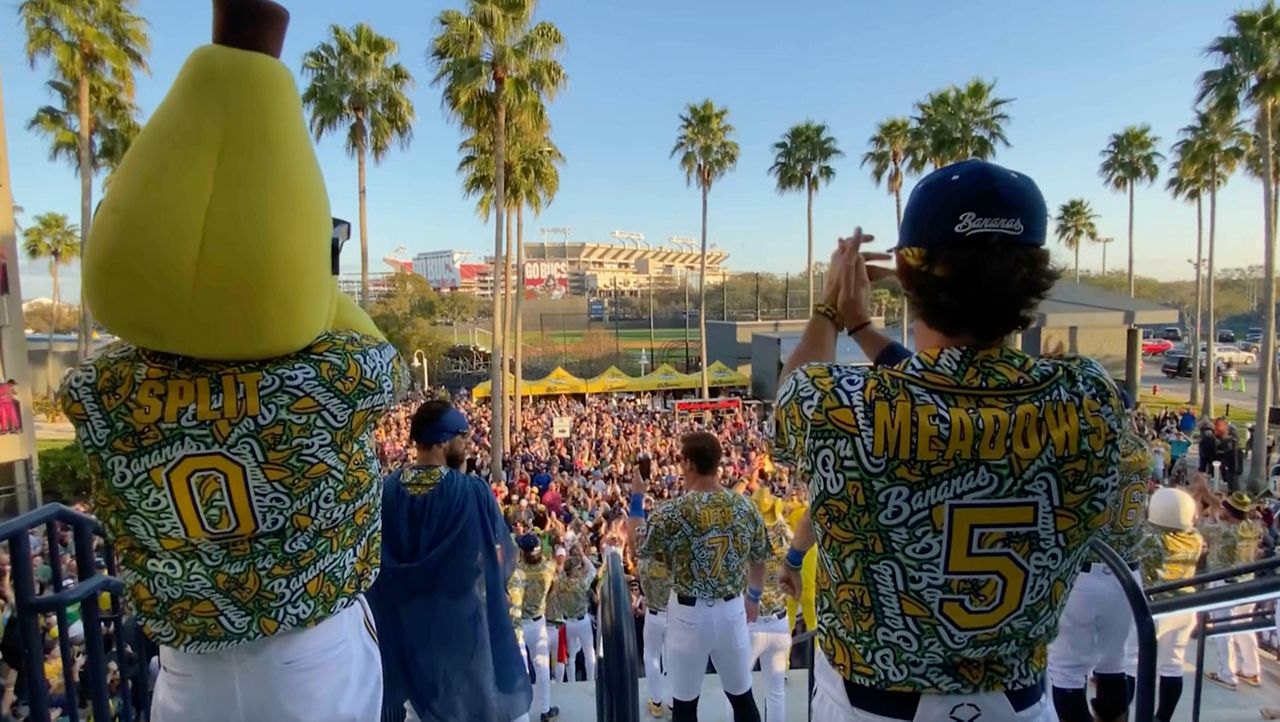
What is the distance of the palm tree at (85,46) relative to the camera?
16.4 m

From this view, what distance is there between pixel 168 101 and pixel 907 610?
1626mm

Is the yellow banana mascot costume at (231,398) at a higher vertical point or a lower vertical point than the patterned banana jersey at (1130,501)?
higher

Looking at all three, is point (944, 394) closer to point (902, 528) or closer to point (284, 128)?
point (902, 528)

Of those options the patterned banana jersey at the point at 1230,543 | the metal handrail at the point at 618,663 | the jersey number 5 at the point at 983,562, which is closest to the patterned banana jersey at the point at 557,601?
the patterned banana jersey at the point at 1230,543

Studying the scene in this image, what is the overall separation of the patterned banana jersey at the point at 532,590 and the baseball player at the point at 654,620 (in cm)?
116

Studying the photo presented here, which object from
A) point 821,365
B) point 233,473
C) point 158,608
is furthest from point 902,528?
point 158,608

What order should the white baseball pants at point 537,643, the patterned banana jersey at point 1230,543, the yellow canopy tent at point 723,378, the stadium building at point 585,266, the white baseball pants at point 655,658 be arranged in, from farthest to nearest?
the stadium building at point 585,266 → the yellow canopy tent at point 723,378 → the white baseball pants at point 537,643 → the patterned banana jersey at point 1230,543 → the white baseball pants at point 655,658

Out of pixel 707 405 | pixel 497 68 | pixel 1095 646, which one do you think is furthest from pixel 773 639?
pixel 707 405

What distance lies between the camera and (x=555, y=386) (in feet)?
94.3

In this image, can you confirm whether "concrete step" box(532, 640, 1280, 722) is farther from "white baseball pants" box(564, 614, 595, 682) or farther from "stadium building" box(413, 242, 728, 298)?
"stadium building" box(413, 242, 728, 298)

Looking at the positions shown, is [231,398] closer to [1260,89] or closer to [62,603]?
[62,603]

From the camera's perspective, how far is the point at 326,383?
1.50 m

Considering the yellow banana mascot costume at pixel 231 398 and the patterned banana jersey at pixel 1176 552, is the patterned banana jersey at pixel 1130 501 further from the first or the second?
the yellow banana mascot costume at pixel 231 398

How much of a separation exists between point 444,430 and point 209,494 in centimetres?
148
